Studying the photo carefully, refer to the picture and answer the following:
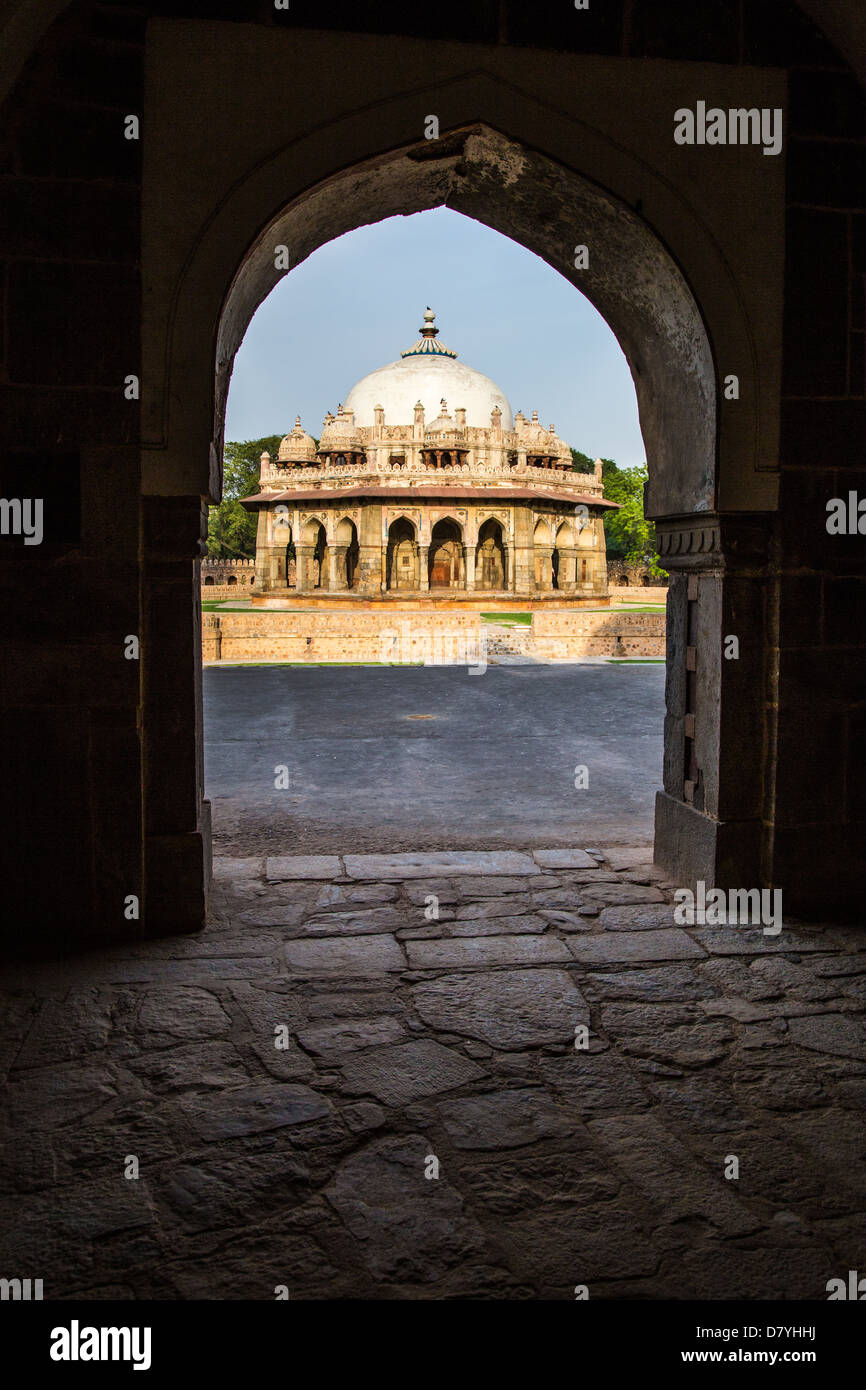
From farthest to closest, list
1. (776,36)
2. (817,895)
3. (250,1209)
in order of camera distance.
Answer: (817,895) → (776,36) → (250,1209)

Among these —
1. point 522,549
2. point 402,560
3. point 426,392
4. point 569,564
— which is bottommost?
point 569,564

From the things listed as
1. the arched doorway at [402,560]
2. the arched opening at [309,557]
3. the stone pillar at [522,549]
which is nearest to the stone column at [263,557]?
the arched opening at [309,557]

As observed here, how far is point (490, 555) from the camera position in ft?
125

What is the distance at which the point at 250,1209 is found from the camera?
6.47ft

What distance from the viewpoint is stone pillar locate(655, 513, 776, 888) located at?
12.0 feet

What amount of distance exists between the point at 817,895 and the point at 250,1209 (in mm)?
2610

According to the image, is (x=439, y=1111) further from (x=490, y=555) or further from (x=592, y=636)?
(x=490, y=555)

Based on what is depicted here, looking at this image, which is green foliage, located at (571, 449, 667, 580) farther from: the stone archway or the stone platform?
the stone archway

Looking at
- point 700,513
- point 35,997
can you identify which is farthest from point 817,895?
point 35,997

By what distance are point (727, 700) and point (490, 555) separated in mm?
34968

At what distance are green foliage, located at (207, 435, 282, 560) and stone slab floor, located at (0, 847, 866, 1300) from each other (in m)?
45.8

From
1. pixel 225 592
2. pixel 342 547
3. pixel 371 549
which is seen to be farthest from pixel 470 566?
pixel 225 592

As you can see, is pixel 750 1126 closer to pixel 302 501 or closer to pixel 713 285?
pixel 713 285

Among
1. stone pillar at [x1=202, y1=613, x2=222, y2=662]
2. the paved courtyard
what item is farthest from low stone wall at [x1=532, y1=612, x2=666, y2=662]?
the paved courtyard
